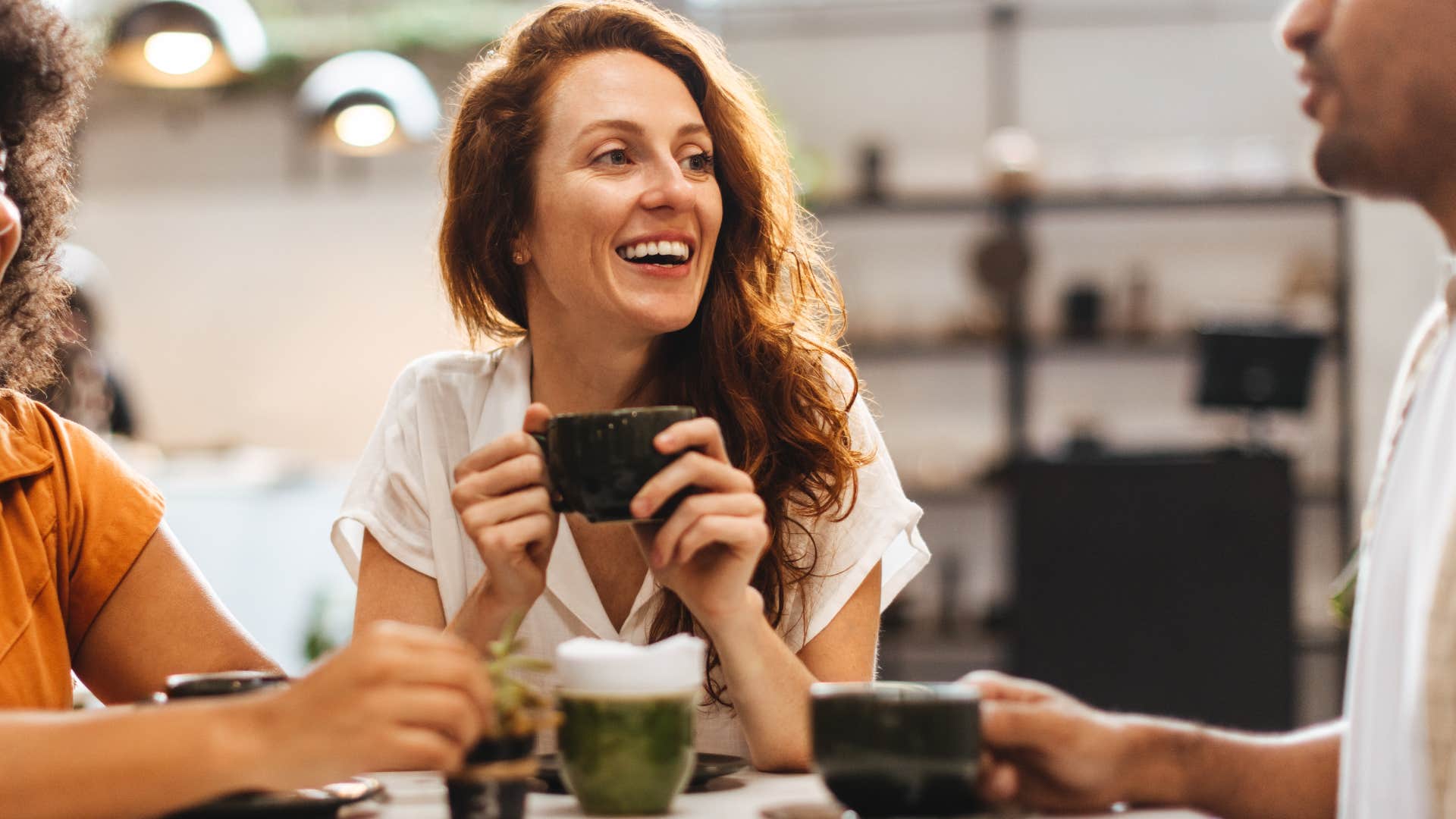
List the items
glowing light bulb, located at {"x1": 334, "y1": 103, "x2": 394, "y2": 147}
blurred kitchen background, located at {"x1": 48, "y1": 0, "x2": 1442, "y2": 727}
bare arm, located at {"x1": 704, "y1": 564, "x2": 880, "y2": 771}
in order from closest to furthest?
bare arm, located at {"x1": 704, "y1": 564, "x2": 880, "y2": 771} < glowing light bulb, located at {"x1": 334, "y1": 103, "x2": 394, "y2": 147} < blurred kitchen background, located at {"x1": 48, "y1": 0, "x2": 1442, "y2": 727}

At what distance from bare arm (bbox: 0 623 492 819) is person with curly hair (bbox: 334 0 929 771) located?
1.97 ft

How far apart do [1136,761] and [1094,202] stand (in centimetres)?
541

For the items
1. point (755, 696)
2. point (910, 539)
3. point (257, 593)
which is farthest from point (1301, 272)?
point (755, 696)

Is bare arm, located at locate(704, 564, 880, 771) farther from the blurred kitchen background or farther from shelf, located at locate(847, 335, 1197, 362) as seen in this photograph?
shelf, located at locate(847, 335, 1197, 362)

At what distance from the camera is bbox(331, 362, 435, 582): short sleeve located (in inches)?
60.1

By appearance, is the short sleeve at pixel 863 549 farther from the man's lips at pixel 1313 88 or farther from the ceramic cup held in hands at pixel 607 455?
the man's lips at pixel 1313 88

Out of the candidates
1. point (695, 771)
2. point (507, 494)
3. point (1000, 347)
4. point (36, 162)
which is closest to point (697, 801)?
point (695, 771)

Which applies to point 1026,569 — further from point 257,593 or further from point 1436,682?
point 1436,682

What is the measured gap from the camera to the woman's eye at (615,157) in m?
1.58

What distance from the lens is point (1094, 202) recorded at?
607 centimetres

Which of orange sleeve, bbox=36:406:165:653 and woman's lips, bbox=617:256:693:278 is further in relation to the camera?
woman's lips, bbox=617:256:693:278

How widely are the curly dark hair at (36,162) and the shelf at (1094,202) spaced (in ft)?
15.3

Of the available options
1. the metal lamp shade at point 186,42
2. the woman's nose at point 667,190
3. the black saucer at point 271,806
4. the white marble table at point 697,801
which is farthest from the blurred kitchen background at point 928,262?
the black saucer at point 271,806

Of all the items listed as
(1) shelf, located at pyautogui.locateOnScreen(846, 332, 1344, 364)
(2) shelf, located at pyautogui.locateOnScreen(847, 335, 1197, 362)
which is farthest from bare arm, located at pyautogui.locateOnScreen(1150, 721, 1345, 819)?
(2) shelf, located at pyautogui.locateOnScreen(847, 335, 1197, 362)
